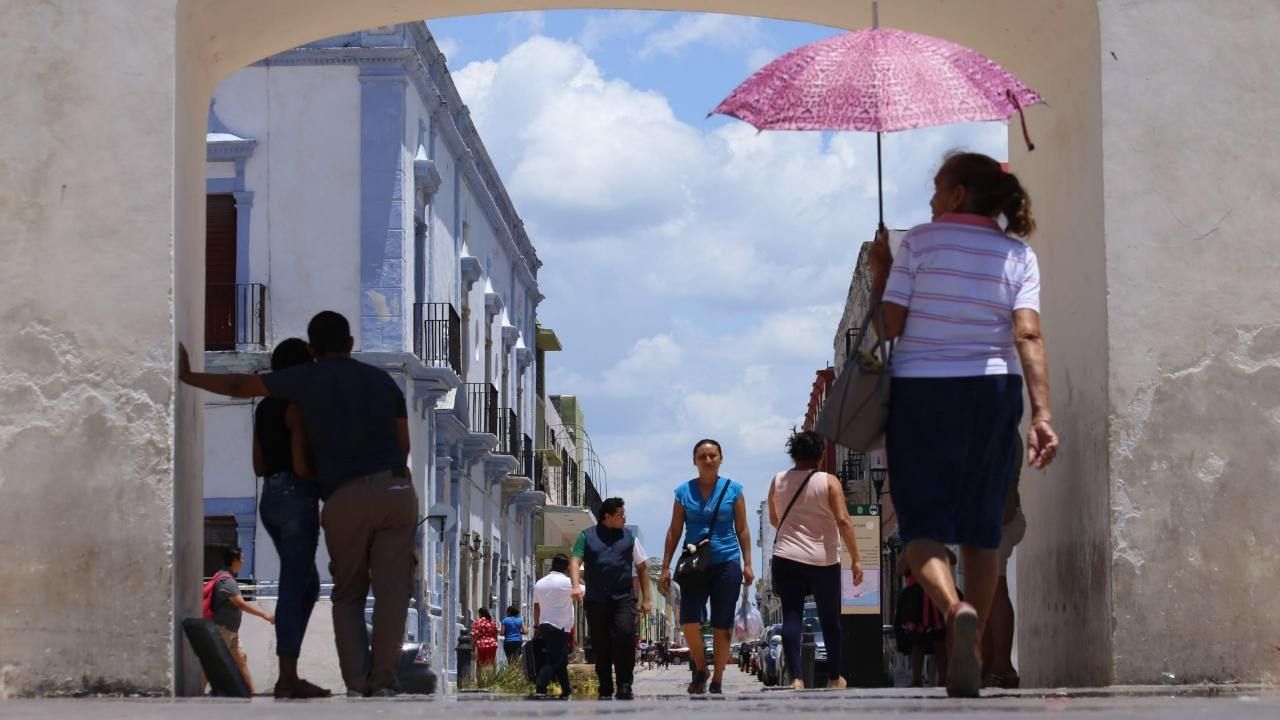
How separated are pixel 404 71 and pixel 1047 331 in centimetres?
1983

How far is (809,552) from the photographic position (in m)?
11.0

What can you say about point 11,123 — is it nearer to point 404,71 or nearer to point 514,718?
point 514,718

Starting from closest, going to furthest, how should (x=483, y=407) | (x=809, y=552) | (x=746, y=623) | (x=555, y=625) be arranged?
(x=809, y=552), (x=746, y=623), (x=555, y=625), (x=483, y=407)

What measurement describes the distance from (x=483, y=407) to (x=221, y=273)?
9.99 m

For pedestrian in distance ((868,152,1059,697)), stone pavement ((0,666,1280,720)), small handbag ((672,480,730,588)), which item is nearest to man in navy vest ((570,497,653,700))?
small handbag ((672,480,730,588))

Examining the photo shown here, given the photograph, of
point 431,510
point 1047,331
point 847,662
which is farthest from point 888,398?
point 431,510

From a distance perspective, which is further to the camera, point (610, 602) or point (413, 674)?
point (610, 602)

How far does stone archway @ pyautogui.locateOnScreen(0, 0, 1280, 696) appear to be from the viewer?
25.9ft

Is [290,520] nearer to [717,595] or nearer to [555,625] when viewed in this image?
[717,595]

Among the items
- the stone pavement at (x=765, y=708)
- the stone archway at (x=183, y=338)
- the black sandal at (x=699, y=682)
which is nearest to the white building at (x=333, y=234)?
the black sandal at (x=699, y=682)

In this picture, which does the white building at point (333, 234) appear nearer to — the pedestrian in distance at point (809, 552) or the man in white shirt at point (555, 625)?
the man in white shirt at point (555, 625)

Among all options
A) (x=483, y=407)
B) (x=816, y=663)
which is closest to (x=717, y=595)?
(x=816, y=663)

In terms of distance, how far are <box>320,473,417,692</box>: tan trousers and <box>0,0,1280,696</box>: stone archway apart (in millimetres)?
596

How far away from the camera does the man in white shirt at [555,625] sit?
15344mm
